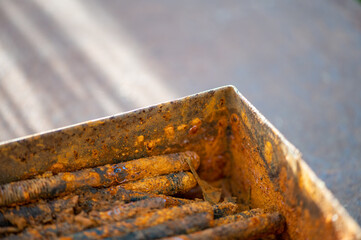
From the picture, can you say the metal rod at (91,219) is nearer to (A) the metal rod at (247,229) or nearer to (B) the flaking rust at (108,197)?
(B) the flaking rust at (108,197)

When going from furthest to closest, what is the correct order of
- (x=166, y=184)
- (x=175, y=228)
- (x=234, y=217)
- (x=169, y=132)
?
(x=169, y=132) < (x=166, y=184) < (x=234, y=217) < (x=175, y=228)

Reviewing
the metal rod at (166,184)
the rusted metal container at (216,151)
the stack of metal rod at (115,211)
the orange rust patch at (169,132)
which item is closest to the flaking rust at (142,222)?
the stack of metal rod at (115,211)

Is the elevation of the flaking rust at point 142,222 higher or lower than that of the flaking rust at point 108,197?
lower

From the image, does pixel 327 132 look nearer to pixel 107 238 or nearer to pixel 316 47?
pixel 316 47

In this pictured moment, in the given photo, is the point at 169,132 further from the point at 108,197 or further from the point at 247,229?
the point at 247,229

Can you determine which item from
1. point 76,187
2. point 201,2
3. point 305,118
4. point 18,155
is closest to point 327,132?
point 305,118

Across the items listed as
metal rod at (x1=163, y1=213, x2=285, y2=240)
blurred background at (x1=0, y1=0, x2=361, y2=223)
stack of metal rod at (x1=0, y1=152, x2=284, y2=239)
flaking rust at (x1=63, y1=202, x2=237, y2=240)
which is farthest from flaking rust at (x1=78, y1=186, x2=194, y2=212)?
blurred background at (x1=0, y1=0, x2=361, y2=223)

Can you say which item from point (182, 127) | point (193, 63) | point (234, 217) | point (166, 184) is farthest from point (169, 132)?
point (193, 63)
